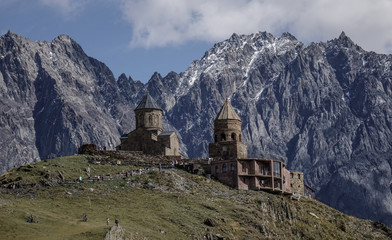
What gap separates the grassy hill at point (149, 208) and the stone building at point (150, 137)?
13126 millimetres

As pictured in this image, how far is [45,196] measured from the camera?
100875 mm

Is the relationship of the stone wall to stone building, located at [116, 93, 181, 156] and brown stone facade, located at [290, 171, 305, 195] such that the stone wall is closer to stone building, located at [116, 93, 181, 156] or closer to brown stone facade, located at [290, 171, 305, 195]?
brown stone facade, located at [290, 171, 305, 195]

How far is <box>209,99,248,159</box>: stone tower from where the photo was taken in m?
131

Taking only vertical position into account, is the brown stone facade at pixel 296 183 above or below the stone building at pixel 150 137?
below

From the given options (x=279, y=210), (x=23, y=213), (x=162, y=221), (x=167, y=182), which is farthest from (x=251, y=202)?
(x=23, y=213)

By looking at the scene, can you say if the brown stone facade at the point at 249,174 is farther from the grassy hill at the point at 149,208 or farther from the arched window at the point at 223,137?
the arched window at the point at 223,137

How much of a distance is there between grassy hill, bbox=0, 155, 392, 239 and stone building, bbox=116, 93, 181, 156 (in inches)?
517

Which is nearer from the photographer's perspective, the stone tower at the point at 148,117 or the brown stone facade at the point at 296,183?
the brown stone facade at the point at 296,183

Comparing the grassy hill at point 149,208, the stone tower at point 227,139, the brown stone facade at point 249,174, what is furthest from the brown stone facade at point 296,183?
the stone tower at point 227,139

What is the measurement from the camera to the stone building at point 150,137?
143000mm

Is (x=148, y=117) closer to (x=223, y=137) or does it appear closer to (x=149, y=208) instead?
(x=223, y=137)

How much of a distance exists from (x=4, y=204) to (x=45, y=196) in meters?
9.50

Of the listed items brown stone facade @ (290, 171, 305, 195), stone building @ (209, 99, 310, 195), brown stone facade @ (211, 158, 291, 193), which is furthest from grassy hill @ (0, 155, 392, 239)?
brown stone facade @ (290, 171, 305, 195)

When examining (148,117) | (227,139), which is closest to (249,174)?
(227,139)
